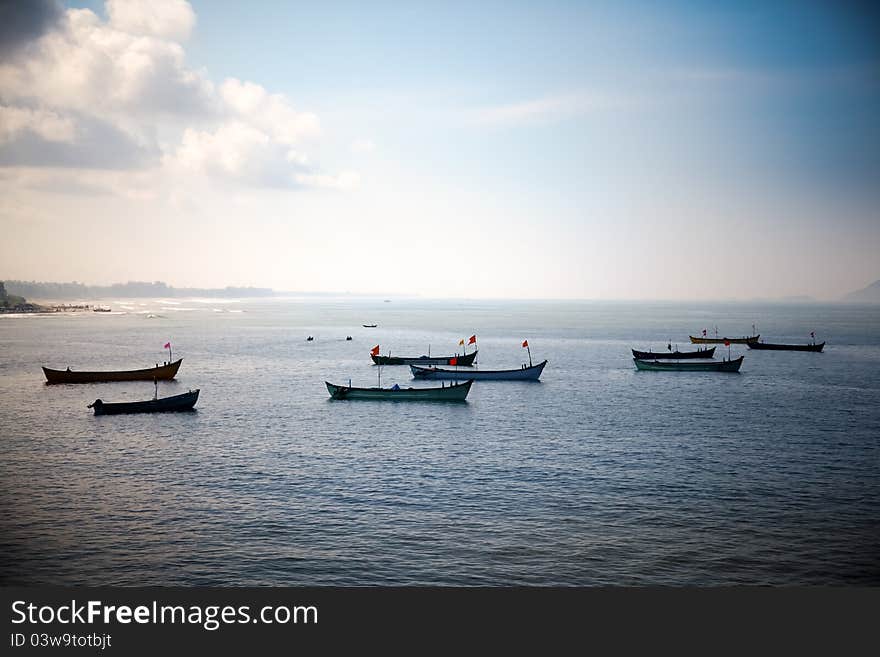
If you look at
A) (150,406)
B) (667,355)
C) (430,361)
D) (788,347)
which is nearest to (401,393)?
(150,406)

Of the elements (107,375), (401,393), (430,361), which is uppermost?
(430,361)

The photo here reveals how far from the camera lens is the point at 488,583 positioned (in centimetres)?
2527

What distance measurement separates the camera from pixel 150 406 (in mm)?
61844

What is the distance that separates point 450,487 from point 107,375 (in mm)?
61890

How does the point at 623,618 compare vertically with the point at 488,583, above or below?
above

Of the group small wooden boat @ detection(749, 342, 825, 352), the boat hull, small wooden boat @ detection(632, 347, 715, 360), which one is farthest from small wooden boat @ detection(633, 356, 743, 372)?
small wooden boat @ detection(749, 342, 825, 352)

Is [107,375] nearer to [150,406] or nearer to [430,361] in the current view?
[150,406]

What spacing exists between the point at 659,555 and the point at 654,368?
72487 mm

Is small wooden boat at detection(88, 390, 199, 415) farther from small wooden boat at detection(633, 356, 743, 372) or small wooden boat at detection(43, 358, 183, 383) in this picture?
small wooden boat at detection(633, 356, 743, 372)

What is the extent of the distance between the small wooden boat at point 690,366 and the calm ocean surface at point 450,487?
13416 millimetres

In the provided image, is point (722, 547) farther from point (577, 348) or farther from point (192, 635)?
point (577, 348)

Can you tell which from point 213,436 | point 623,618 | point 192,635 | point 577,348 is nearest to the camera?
point 192,635

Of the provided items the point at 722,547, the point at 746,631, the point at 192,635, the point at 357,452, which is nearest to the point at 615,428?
the point at 357,452

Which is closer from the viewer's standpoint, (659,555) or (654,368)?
(659,555)
